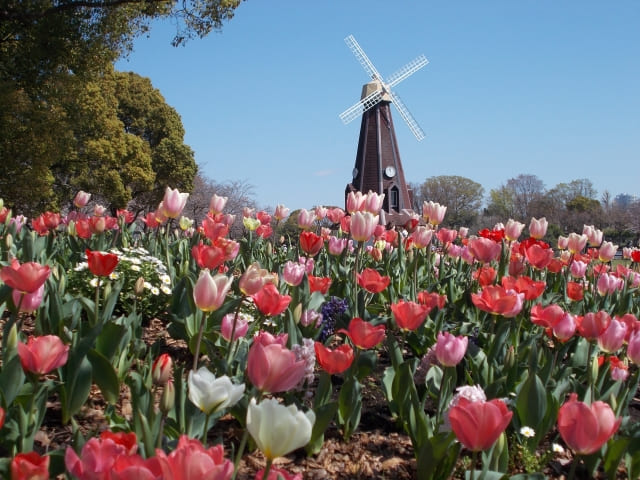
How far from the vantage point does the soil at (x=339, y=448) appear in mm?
1942

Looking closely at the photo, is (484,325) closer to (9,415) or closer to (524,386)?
(524,386)

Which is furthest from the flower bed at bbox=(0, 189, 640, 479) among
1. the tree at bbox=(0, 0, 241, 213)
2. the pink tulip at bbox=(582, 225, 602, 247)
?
the tree at bbox=(0, 0, 241, 213)

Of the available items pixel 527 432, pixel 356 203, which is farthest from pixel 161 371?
pixel 356 203

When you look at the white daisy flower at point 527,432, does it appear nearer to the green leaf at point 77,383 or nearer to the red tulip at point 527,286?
the red tulip at point 527,286

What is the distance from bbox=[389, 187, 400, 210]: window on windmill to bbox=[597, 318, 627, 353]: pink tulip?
3036 cm

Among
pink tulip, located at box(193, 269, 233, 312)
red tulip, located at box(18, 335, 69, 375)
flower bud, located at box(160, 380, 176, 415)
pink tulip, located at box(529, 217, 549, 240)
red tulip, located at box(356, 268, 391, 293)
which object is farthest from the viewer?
pink tulip, located at box(529, 217, 549, 240)

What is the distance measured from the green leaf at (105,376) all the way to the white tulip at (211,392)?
0.80 metres

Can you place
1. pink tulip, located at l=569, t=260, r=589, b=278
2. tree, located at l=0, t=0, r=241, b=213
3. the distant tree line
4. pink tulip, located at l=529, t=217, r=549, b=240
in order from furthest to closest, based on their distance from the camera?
the distant tree line → tree, located at l=0, t=0, r=241, b=213 → pink tulip, located at l=569, t=260, r=589, b=278 → pink tulip, located at l=529, t=217, r=549, b=240

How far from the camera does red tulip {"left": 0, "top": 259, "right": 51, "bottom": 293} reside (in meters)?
1.74

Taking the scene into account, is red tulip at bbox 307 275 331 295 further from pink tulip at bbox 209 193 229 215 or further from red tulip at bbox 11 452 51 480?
pink tulip at bbox 209 193 229 215

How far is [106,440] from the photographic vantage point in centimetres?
94

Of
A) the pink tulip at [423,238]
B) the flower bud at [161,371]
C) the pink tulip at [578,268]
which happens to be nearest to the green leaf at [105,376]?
the flower bud at [161,371]

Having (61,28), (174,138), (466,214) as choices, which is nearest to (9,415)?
(61,28)

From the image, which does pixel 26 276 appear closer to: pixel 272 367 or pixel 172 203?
pixel 272 367
